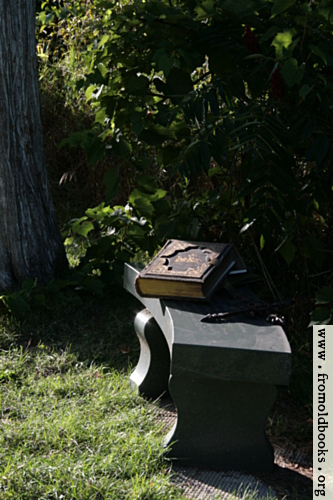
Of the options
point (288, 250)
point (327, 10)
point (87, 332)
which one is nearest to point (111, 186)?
point (87, 332)

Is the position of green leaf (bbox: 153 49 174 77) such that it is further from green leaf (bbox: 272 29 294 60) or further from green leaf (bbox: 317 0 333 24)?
green leaf (bbox: 317 0 333 24)

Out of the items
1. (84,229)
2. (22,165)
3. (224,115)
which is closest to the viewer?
(224,115)

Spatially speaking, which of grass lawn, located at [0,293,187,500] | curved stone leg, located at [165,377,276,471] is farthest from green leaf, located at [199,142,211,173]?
grass lawn, located at [0,293,187,500]

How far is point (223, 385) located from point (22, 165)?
2127mm

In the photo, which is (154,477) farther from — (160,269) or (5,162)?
(5,162)

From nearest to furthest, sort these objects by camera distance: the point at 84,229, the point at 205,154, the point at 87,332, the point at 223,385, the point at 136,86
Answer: the point at 223,385 → the point at 205,154 → the point at 136,86 → the point at 87,332 → the point at 84,229

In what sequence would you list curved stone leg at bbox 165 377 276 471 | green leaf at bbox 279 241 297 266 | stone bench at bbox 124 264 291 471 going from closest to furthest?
stone bench at bbox 124 264 291 471 < curved stone leg at bbox 165 377 276 471 < green leaf at bbox 279 241 297 266

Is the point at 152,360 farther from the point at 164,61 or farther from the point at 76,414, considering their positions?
the point at 164,61

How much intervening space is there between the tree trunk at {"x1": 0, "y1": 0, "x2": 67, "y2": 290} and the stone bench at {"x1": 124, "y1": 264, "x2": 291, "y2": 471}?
1.67 metres

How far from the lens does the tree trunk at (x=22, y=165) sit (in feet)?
12.7

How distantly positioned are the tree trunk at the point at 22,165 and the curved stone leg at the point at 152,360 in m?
1.26

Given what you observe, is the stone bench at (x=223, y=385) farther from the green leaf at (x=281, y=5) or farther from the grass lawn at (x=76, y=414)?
the green leaf at (x=281, y=5)

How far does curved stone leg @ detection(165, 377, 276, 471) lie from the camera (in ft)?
8.14

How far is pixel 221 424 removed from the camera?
8.25 ft
